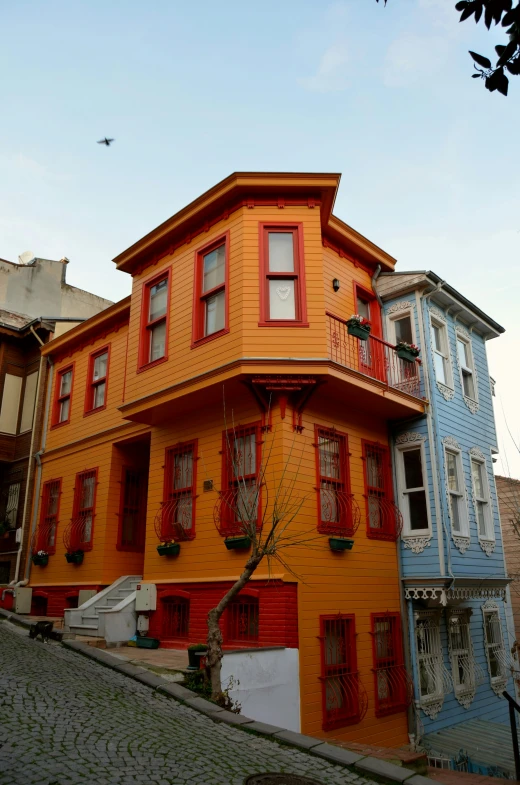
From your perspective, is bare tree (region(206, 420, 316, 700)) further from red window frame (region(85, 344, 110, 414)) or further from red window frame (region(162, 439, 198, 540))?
red window frame (region(85, 344, 110, 414))

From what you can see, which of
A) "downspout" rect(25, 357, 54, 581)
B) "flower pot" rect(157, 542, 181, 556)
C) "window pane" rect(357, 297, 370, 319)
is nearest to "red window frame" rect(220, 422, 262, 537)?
"flower pot" rect(157, 542, 181, 556)

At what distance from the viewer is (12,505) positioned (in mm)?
19281

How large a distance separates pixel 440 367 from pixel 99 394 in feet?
30.0

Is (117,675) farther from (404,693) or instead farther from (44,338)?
(44,338)

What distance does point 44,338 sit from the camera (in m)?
20.3

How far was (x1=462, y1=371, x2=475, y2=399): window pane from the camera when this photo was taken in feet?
52.1

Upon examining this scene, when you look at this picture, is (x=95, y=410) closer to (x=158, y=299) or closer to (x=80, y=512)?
(x=80, y=512)

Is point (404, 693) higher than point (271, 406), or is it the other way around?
point (271, 406)

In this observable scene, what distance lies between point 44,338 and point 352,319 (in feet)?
38.5

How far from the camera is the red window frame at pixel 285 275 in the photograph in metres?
11.6

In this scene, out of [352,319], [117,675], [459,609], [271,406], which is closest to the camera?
[117,675]

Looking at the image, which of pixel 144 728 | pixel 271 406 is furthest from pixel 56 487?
pixel 144 728

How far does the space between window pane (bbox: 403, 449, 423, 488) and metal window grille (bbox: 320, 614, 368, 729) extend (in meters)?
3.48

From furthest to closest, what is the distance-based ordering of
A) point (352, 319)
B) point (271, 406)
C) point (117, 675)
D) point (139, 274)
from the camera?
point (139, 274) → point (352, 319) → point (271, 406) → point (117, 675)
